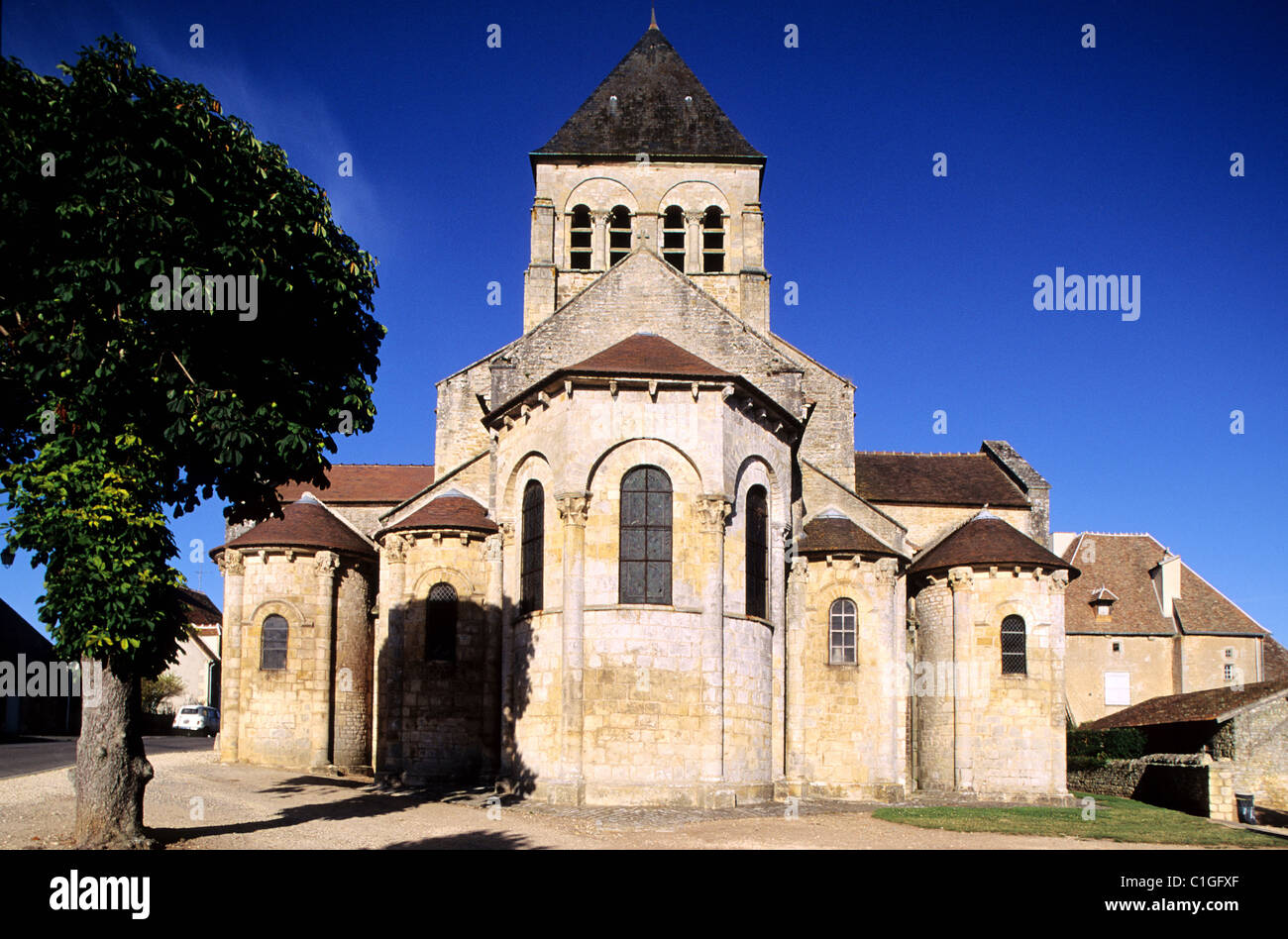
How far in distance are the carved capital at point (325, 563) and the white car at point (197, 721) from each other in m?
27.3

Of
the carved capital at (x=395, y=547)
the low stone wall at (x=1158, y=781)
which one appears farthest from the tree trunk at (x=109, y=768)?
the low stone wall at (x=1158, y=781)

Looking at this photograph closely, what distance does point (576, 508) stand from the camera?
2278 cm

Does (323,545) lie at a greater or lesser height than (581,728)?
greater

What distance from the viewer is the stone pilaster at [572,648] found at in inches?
851

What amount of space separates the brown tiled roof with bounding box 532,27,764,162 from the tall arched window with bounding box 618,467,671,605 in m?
18.5

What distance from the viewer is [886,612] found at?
27.9 meters

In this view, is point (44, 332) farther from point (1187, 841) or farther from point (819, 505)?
point (819, 505)

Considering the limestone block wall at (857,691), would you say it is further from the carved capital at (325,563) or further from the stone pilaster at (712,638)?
the carved capital at (325,563)

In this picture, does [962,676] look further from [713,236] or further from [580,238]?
[580,238]

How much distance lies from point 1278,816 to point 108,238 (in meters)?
28.7

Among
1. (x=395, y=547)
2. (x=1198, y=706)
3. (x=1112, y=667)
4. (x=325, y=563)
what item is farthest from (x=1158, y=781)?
(x=325, y=563)
